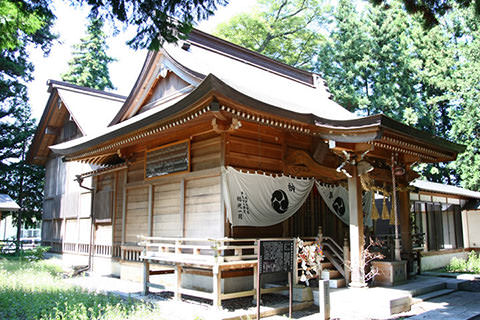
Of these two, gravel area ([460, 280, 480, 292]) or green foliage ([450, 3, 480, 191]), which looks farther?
green foliage ([450, 3, 480, 191])

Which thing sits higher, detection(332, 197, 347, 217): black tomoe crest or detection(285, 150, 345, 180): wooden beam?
detection(285, 150, 345, 180): wooden beam

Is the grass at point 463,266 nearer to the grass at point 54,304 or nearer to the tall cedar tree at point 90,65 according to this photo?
the grass at point 54,304

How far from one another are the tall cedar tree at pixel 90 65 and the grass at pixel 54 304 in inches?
911

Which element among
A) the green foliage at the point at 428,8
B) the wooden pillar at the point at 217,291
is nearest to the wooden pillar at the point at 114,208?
the wooden pillar at the point at 217,291

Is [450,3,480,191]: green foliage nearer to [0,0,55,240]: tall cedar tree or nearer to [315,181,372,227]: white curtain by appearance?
[315,181,372,227]: white curtain

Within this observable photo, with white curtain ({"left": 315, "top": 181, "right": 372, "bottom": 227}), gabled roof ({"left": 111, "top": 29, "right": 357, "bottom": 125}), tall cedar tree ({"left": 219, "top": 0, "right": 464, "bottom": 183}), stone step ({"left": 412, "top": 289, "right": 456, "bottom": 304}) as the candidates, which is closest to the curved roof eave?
gabled roof ({"left": 111, "top": 29, "right": 357, "bottom": 125})

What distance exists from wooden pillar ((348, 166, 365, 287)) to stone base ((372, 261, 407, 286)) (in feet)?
3.28

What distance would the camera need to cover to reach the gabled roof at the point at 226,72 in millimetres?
11594

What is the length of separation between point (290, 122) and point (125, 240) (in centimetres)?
733

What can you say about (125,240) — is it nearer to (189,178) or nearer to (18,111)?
(189,178)

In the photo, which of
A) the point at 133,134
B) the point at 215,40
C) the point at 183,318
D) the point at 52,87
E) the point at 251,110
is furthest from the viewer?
the point at 52,87

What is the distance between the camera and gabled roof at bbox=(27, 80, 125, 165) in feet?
59.0

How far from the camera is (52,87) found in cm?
1922

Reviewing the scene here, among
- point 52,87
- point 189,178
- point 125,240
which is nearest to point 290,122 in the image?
point 189,178
